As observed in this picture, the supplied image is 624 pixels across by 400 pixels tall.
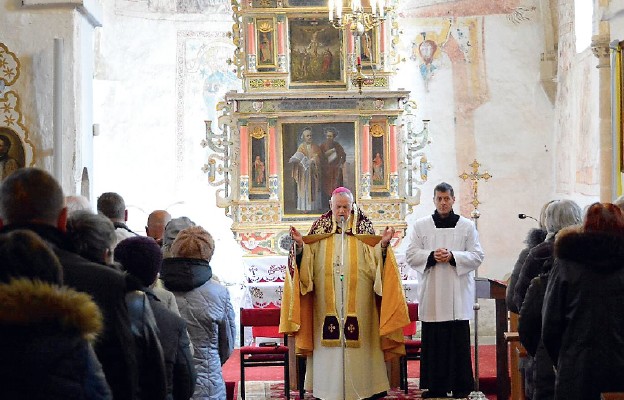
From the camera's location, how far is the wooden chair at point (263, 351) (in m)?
10.1

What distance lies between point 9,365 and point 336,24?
387 inches

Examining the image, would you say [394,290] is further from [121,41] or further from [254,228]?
[121,41]

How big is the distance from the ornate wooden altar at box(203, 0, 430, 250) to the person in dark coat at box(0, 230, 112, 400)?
9.94m

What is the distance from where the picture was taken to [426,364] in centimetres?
993

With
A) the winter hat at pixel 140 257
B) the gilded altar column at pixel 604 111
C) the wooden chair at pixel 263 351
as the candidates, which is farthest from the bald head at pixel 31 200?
the gilded altar column at pixel 604 111

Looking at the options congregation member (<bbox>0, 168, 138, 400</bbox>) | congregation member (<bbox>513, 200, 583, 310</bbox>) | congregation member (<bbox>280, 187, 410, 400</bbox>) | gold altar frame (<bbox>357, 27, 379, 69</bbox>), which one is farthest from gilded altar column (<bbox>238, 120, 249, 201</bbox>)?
congregation member (<bbox>0, 168, 138, 400</bbox>)

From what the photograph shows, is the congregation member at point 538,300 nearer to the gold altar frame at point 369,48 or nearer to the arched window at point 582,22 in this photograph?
the gold altar frame at point 369,48

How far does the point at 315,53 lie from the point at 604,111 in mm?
3643

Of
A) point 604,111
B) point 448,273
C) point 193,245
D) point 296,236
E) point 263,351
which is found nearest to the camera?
point 193,245

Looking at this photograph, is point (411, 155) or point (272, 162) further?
point (411, 155)

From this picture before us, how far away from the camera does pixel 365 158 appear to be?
13.7 m

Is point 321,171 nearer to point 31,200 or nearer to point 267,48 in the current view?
point 267,48

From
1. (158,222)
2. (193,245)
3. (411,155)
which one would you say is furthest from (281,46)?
(193,245)

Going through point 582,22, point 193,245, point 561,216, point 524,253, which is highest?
point 582,22
